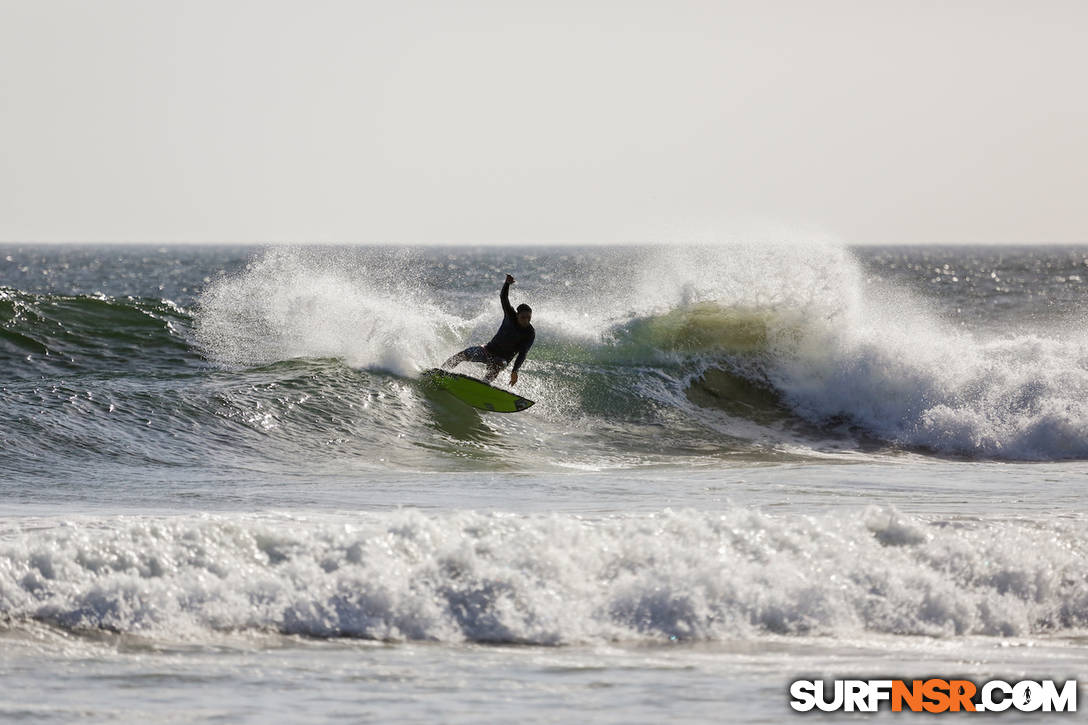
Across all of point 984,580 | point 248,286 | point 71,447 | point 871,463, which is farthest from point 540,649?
point 248,286

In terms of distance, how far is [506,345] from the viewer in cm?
1498

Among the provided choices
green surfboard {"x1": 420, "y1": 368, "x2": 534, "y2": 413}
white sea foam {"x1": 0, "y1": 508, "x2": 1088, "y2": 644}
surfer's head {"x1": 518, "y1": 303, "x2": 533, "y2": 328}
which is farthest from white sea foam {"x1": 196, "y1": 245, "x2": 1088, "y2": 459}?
white sea foam {"x1": 0, "y1": 508, "x2": 1088, "y2": 644}

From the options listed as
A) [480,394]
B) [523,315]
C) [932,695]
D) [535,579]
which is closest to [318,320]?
[480,394]

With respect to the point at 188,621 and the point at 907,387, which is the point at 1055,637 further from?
the point at 907,387

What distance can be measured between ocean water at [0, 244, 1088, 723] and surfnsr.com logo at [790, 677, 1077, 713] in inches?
6.4

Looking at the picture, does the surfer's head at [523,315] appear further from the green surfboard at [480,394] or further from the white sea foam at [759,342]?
the white sea foam at [759,342]

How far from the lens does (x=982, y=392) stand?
1730 cm

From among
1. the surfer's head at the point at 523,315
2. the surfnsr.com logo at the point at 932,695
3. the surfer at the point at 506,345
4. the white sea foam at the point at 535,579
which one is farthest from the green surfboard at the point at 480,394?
the surfnsr.com logo at the point at 932,695

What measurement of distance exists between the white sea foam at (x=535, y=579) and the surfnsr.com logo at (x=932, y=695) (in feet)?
3.50

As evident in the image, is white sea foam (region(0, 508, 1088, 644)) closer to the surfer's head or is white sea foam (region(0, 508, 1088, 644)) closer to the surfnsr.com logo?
the surfnsr.com logo

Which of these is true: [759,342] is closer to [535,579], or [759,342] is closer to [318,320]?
[318,320]

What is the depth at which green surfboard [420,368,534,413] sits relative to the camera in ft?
50.0

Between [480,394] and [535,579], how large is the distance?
26.4 feet

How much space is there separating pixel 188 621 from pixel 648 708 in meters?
2.91
